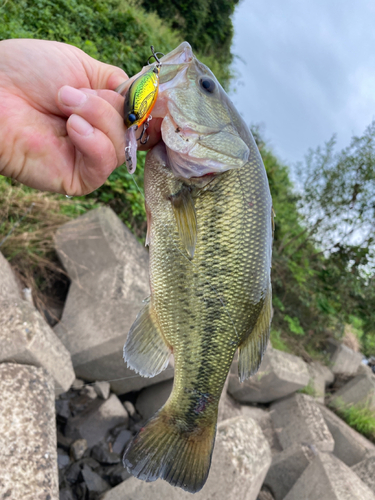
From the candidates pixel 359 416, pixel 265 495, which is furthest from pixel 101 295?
pixel 359 416

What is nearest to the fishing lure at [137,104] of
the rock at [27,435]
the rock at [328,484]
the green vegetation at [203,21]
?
the rock at [27,435]

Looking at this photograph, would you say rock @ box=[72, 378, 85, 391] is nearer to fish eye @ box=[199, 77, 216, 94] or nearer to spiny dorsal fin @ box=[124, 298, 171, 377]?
spiny dorsal fin @ box=[124, 298, 171, 377]

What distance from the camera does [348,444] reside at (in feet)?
15.1

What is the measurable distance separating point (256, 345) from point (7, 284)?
220cm

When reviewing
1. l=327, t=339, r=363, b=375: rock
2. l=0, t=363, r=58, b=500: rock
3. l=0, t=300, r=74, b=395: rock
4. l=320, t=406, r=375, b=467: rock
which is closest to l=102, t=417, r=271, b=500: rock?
l=0, t=363, r=58, b=500: rock

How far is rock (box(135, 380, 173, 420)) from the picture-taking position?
3.46m

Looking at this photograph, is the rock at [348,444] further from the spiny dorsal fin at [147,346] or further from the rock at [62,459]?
the spiny dorsal fin at [147,346]

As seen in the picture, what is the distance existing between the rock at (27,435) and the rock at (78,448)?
1053 mm

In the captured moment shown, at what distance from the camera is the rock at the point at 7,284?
8.92 feet

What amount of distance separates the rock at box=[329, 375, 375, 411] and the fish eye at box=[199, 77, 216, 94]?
226 inches

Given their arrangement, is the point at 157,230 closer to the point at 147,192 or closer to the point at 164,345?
the point at 147,192

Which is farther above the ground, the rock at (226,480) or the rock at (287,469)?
the rock at (226,480)

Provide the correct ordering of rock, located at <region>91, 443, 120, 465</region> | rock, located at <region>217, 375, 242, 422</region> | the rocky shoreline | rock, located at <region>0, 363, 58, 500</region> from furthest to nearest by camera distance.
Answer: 1. rock, located at <region>217, 375, 242, 422</region>
2. rock, located at <region>91, 443, 120, 465</region>
3. the rocky shoreline
4. rock, located at <region>0, 363, 58, 500</region>

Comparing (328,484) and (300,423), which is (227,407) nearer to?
(300,423)
